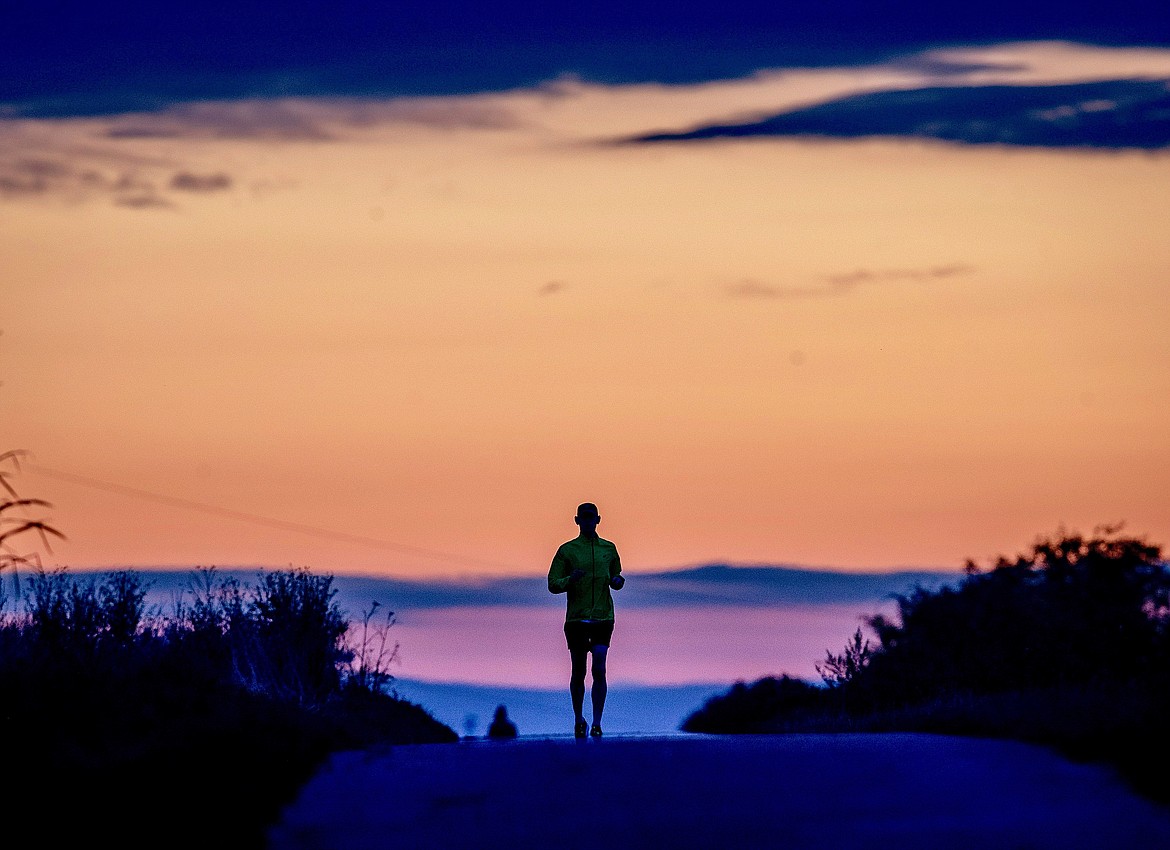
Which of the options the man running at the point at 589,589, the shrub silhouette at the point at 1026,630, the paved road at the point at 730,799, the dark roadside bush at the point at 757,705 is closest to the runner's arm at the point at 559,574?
the man running at the point at 589,589

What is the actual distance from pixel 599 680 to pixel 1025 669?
863 cm

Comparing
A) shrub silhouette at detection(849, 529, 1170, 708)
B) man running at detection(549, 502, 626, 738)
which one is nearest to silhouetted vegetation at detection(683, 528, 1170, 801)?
shrub silhouette at detection(849, 529, 1170, 708)

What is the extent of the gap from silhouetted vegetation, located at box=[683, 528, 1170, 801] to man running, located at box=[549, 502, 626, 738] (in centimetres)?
320

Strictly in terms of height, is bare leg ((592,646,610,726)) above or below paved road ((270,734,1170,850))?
above

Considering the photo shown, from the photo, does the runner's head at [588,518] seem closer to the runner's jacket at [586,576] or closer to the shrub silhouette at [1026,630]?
the runner's jacket at [586,576]

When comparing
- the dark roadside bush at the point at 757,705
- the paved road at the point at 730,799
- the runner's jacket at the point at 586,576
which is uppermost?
the dark roadside bush at the point at 757,705

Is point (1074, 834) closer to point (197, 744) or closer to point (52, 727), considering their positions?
point (197, 744)

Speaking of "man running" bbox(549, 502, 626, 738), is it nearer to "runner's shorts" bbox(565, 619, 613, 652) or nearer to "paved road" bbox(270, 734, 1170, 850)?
"runner's shorts" bbox(565, 619, 613, 652)

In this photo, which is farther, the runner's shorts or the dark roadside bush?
the dark roadside bush

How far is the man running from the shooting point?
17578 mm

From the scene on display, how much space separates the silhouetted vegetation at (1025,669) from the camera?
1455 cm

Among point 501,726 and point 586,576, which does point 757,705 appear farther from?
point 586,576

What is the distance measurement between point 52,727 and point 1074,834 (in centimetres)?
740

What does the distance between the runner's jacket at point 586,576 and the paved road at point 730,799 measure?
96.8 inches
